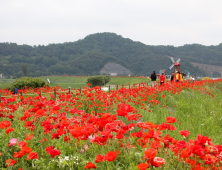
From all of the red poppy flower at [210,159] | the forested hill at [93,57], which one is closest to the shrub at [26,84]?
the red poppy flower at [210,159]

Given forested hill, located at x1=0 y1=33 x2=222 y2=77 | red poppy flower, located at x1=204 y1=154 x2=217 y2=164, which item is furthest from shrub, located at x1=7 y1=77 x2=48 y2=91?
forested hill, located at x1=0 y1=33 x2=222 y2=77

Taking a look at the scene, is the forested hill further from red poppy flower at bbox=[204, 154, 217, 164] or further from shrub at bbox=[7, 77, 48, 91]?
red poppy flower at bbox=[204, 154, 217, 164]

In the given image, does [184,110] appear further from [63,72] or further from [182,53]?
[182,53]

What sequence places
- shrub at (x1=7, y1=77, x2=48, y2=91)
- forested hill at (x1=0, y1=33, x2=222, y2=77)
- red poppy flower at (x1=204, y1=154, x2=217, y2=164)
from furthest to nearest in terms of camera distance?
forested hill at (x1=0, y1=33, x2=222, y2=77) < shrub at (x1=7, y1=77, x2=48, y2=91) < red poppy flower at (x1=204, y1=154, x2=217, y2=164)

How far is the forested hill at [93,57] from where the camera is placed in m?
106

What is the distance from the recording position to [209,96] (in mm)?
11969

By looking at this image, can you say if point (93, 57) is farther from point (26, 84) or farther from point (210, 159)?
point (210, 159)

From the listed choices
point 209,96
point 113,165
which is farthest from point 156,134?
point 209,96

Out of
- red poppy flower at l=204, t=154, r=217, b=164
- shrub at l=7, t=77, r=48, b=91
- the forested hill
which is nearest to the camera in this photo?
red poppy flower at l=204, t=154, r=217, b=164

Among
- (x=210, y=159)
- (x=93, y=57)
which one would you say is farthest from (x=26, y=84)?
(x=93, y=57)

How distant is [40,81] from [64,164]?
1637 centimetres

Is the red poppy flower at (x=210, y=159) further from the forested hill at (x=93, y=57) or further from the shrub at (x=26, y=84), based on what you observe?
the forested hill at (x=93, y=57)

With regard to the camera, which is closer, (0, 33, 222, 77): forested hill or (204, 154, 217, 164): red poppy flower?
(204, 154, 217, 164): red poppy flower

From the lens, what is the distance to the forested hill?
106062mm
